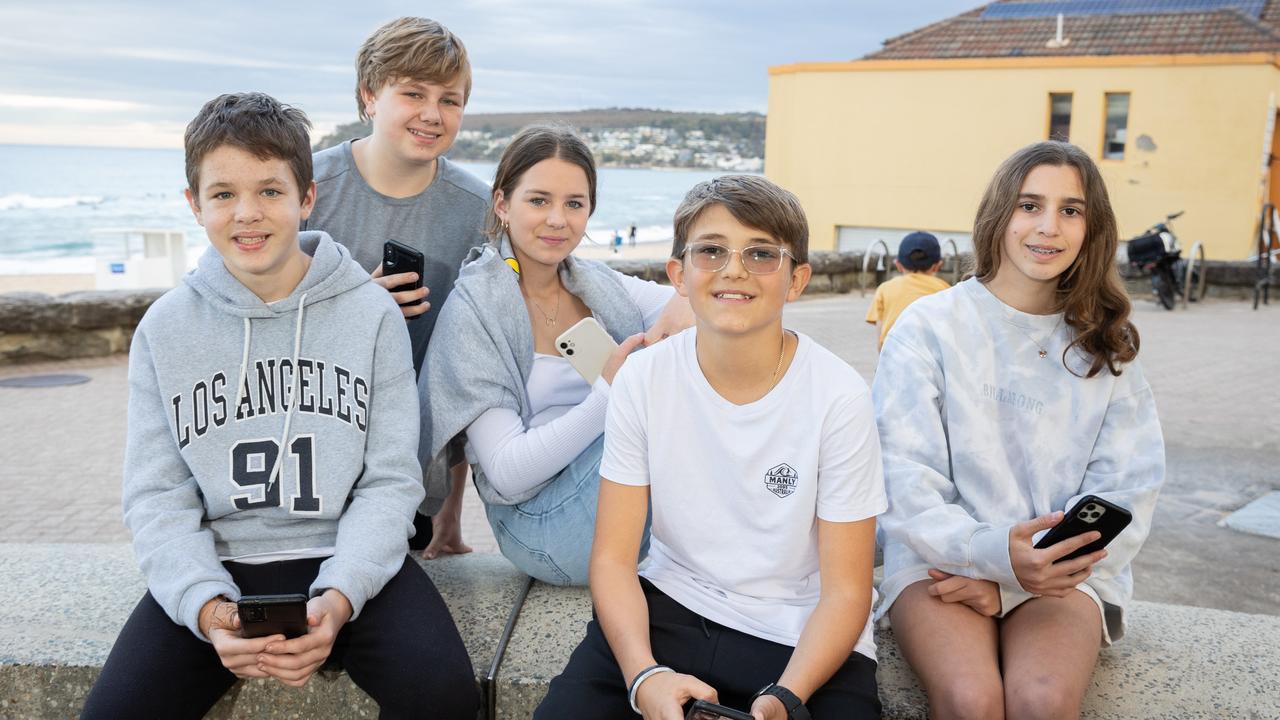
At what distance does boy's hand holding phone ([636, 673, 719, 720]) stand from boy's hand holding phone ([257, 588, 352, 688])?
0.66 meters

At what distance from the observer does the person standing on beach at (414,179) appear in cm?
295

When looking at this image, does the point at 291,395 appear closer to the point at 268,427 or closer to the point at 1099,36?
the point at 268,427

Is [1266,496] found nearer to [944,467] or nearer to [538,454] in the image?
[944,467]

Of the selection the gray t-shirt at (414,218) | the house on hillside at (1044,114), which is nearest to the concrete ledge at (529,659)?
the gray t-shirt at (414,218)

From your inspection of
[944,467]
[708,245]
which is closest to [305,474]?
[708,245]

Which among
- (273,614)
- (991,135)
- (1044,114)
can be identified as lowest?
(273,614)

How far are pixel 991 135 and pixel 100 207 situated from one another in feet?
144

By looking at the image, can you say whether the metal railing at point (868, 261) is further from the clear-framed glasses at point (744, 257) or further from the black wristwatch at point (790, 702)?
the black wristwatch at point (790, 702)

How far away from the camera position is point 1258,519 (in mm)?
5062

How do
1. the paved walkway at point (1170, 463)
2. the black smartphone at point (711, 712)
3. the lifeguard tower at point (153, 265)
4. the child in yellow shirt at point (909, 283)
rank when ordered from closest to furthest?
the black smartphone at point (711, 712) → the paved walkway at point (1170, 463) → the child in yellow shirt at point (909, 283) → the lifeguard tower at point (153, 265)

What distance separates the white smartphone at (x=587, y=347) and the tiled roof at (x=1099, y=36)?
21888 mm

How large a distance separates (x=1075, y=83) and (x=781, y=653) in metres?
21.9

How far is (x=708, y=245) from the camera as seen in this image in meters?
2.15

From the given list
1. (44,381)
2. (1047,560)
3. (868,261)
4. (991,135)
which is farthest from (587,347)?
(991,135)
